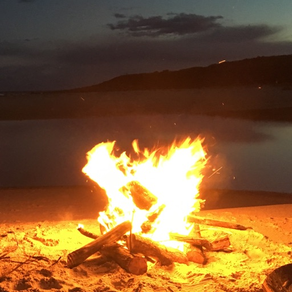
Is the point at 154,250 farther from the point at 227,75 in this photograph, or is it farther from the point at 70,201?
the point at 227,75

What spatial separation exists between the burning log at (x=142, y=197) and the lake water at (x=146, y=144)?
17.1 ft

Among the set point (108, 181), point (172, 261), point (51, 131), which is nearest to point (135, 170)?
point (108, 181)

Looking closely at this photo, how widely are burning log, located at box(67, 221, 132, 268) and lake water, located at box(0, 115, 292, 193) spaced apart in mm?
5552

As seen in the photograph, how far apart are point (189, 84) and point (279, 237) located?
344 ft

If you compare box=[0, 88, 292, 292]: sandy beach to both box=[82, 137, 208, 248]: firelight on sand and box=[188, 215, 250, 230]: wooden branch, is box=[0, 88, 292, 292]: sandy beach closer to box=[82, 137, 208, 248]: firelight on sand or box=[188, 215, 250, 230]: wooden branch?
box=[188, 215, 250, 230]: wooden branch

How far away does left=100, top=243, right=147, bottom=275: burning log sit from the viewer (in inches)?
208

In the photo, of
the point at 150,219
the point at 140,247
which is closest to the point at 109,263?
the point at 140,247

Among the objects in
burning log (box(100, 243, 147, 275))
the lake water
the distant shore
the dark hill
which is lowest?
burning log (box(100, 243, 147, 275))

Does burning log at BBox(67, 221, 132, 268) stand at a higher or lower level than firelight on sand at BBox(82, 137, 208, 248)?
lower

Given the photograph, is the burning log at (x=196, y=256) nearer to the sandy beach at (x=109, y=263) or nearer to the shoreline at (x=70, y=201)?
the sandy beach at (x=109, y=263)

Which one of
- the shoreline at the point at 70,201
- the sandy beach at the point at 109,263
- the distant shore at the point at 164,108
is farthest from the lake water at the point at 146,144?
the distant shore at the point at 164,108

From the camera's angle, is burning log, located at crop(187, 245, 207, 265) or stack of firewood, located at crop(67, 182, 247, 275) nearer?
stack of firewood, located at crop(67, 182, 247, 275)

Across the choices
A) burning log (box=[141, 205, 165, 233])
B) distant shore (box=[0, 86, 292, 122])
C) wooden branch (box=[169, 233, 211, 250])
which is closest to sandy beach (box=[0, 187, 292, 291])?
wooden branch (box=[169, 233, 211, 250])

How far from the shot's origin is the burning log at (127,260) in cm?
528
